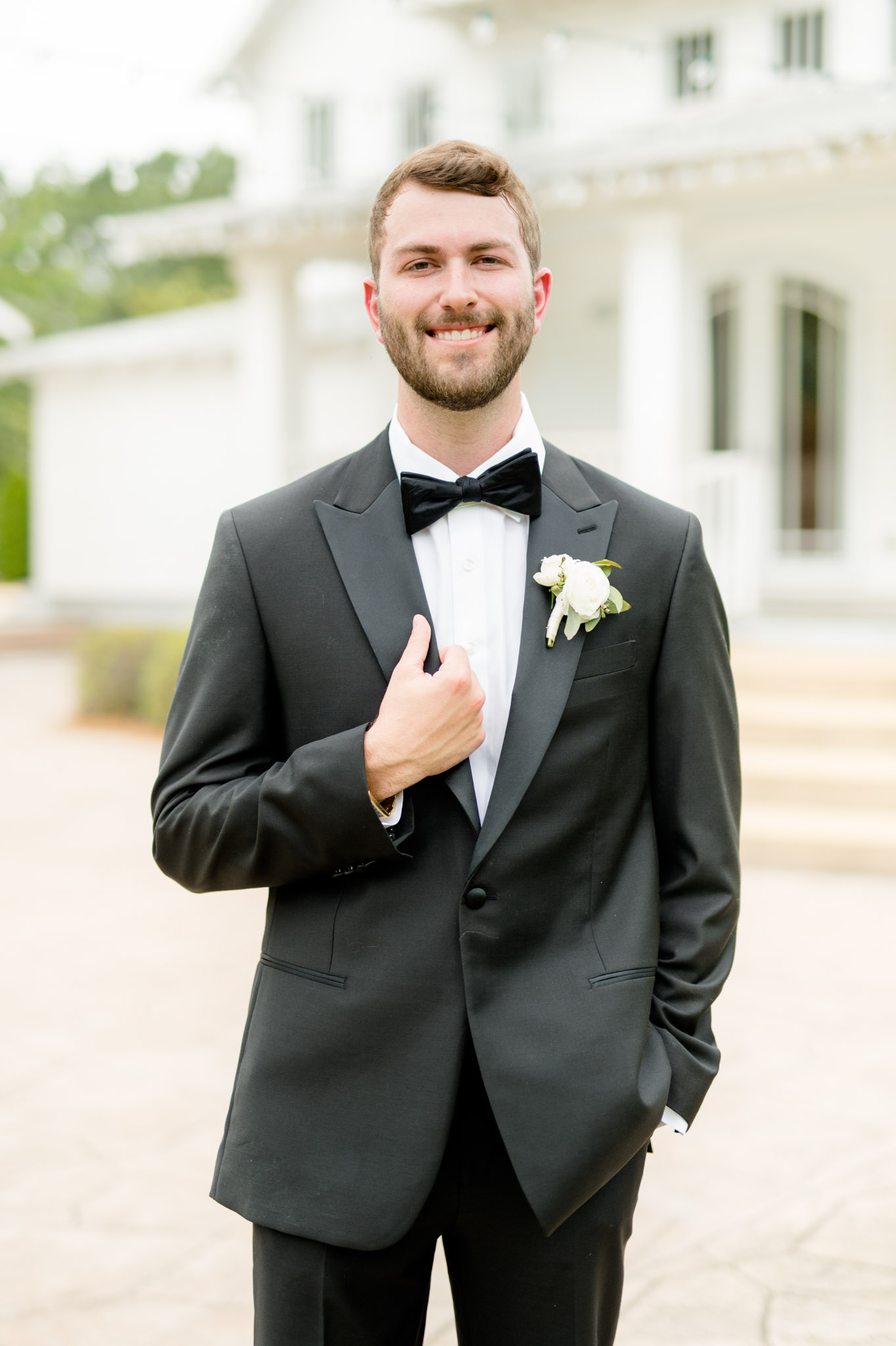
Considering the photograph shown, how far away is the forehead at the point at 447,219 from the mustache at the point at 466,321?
0.32 ft

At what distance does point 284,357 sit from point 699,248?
3.83 metres

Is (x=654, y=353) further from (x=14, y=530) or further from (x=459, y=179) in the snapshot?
(x=14, y=530)

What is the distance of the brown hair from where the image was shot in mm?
1817

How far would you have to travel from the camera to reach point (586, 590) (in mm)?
1785

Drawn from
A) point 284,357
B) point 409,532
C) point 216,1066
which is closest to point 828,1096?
point 216,1066

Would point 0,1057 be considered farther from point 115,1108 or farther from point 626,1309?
point 626,1309

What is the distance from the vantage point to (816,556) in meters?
12.2

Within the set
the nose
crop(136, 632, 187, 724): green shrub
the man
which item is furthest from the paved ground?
crop(136, 632, 187, 724): green shrub

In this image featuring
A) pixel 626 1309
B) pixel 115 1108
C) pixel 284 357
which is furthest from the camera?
pixel 284 357

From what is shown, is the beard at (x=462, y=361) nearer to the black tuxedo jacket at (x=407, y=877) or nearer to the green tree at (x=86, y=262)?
the black tuxedo jacket at (x=407, y=877)

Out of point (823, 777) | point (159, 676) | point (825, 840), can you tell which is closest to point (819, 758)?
point (823, 777)

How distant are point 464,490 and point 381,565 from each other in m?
0.16

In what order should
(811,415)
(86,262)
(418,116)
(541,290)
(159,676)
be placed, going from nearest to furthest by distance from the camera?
1. (541,290)
2. (159,676)
3. (811,415)
4. (418,116)
5. (86,262)

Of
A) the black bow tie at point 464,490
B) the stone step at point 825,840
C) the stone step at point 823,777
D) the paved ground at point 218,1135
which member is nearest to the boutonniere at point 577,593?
the black bow tie at point 464,490
